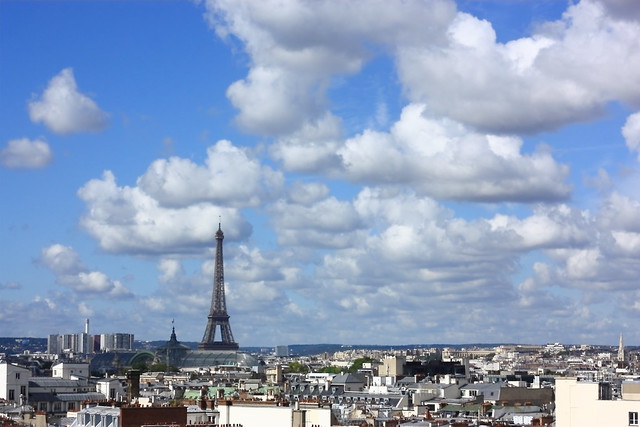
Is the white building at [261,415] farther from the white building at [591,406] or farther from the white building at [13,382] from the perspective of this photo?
the white building at [13,382]

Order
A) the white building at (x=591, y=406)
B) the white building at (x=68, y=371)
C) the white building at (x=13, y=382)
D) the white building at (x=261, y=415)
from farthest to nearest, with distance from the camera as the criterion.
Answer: the white building at (x=68, y=371) → the white building at (x=13, y=382) → the white building at (x=261, y=415) → the white building at (x=591, y=406)

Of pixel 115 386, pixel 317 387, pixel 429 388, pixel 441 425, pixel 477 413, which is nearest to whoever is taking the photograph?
pixel 441 425

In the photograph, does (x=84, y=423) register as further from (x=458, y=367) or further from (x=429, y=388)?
(x=458, y=367)

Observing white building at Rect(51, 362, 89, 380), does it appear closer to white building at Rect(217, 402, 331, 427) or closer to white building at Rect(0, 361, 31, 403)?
white building at Rect(0, 361, 31, 403)

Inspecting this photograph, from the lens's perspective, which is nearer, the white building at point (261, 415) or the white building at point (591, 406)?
the white building at point (591, 406)

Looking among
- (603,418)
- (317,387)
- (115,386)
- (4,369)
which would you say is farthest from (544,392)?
(603,418)

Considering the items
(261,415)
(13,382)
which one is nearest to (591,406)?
(261,415)

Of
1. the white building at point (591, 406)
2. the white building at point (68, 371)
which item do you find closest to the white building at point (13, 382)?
the white building at point (68, 371)
